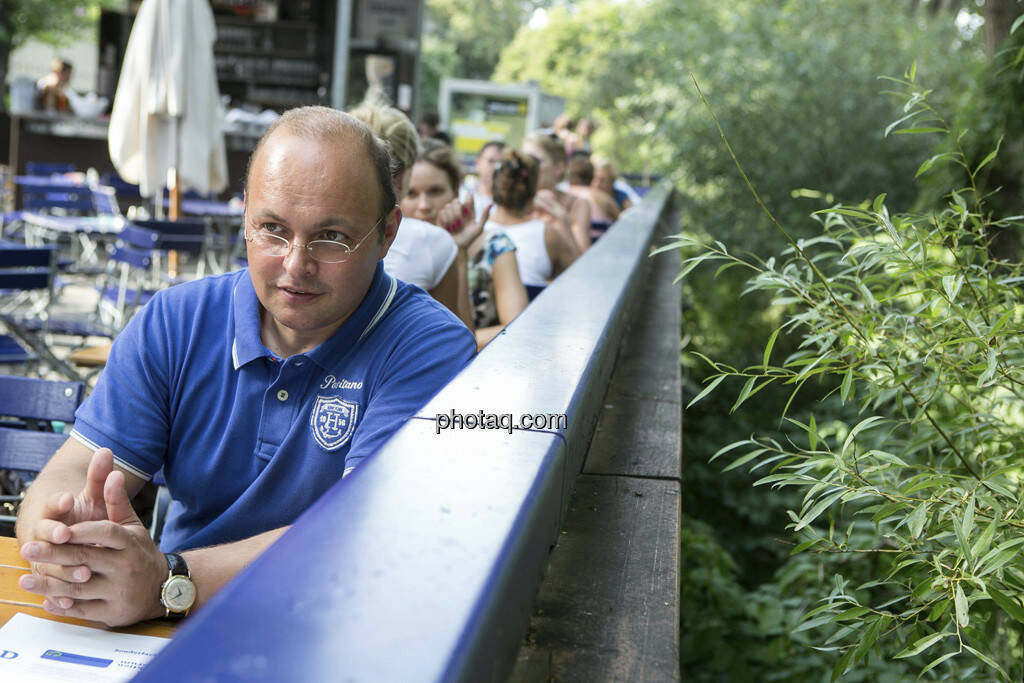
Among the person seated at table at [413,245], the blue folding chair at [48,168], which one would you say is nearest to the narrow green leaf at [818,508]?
the person seated at table at [413,245]

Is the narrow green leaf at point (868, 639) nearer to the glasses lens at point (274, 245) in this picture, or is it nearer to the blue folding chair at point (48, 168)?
the glasses lens at point (274, 245)

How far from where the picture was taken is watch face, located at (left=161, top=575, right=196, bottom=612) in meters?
1.83

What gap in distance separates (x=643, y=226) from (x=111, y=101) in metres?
14.4

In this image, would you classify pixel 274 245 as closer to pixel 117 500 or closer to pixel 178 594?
pixel 117 500

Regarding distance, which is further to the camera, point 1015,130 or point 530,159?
point 1015,130

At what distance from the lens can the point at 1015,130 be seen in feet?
22.6

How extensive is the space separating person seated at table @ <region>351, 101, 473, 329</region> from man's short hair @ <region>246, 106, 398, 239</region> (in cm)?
157

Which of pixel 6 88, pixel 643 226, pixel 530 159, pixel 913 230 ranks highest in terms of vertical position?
pixel 913 230

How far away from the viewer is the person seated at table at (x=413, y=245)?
4.01 meters

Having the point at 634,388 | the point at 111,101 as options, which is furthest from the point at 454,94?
the point at 634,388

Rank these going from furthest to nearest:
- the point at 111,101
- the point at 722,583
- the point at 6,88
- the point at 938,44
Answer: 1. the point at 6,88
2. the point at 111,101
3. the point at 938,44
4. the point at 722,583

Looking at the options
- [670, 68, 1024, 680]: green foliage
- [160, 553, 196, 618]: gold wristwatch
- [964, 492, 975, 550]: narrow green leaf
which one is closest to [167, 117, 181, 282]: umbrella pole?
[670, 68, 1024, 680]: green foliage

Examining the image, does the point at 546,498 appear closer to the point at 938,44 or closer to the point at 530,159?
the point at 530,159

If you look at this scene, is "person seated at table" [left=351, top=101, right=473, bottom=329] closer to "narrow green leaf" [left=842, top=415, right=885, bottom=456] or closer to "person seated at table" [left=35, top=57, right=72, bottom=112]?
"narrow green leaf" [left=842, top=415, right=885, bottom=456]
